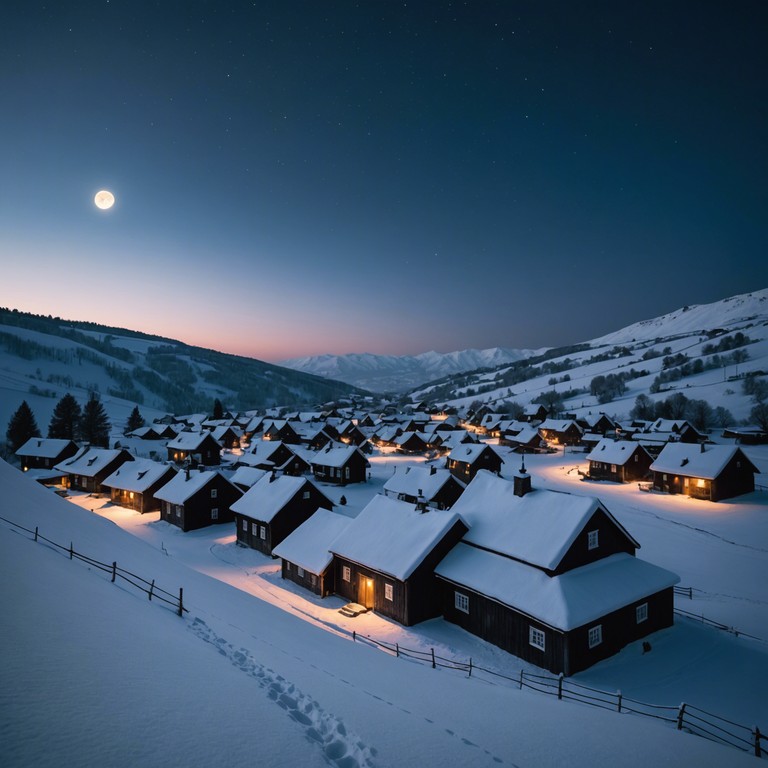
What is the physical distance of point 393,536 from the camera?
27625 millimetres

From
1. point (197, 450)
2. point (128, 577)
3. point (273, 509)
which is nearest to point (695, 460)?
point (273, 509)

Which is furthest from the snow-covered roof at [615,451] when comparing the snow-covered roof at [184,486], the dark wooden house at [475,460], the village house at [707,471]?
the snow-covered roof at [184,486]

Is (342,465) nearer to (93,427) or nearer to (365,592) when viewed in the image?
(365,592)

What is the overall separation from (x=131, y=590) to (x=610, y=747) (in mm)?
17228

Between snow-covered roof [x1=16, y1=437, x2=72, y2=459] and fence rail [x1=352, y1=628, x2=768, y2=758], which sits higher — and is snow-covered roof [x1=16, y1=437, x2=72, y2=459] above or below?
below

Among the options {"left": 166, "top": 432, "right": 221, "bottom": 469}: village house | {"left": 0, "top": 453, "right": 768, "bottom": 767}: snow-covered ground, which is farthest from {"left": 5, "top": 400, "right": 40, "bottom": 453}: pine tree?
{"left": 0, "top": 453, "right": 768, "bottom": 767}: snow-covered ground

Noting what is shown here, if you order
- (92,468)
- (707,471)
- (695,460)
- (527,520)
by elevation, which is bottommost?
(92,468)

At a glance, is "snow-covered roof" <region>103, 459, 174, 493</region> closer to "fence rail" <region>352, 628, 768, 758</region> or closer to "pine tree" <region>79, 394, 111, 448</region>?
"fence rail" <region>352, 628, 768, 758</region>

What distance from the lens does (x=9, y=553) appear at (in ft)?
50.9

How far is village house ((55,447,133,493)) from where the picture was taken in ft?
200

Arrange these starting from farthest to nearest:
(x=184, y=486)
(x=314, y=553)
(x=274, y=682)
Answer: (x=184, y=486) < (x=314, y=553) < (x=274, y=682)

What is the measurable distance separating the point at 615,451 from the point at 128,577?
64.6m

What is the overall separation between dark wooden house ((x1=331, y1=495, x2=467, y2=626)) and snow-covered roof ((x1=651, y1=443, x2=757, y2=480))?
1605 inches

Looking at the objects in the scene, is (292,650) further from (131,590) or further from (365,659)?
(131,590)
